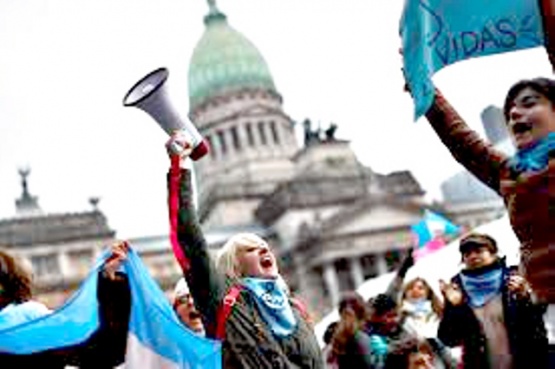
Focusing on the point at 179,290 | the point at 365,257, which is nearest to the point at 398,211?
the point at 365,257

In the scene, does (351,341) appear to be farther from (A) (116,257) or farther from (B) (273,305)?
(A) (116,257)

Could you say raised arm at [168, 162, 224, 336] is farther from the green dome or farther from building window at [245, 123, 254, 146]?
the green dome

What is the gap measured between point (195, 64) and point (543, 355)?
60325 millimetres

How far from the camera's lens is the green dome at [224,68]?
6241 cm

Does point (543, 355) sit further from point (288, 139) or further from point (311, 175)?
point (288, 139)

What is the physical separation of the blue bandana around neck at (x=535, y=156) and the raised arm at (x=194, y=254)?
1.40 metres

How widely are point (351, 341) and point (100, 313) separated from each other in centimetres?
174

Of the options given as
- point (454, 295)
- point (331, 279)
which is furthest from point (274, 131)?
point (454, 295)

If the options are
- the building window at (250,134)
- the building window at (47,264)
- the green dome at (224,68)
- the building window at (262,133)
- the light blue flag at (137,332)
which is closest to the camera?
the light blue flag at (137,332)

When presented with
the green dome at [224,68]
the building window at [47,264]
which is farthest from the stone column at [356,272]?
the building window at [47,264]

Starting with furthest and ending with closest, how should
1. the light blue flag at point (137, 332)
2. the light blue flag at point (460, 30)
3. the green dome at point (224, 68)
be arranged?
the green dome at point (224, 68)
the light blue flag at point (137, 332)
the light blue flag at point (460, 30)

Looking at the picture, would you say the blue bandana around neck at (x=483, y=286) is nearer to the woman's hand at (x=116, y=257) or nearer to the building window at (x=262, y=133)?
the woman's hand at (x=116, y=257)

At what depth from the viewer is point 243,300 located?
3775 millimetres

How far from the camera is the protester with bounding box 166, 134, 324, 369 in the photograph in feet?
11.7
